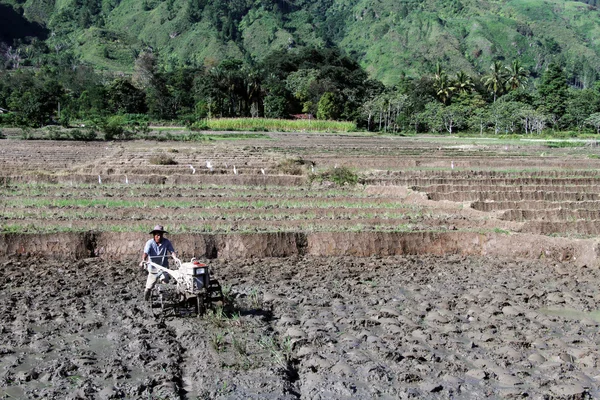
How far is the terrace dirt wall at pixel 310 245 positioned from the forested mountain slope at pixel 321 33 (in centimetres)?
10448

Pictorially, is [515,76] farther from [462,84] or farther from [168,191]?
[168,191]

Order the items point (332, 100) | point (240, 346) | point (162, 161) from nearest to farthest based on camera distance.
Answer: point (240, 346), point (162, 161), point (332, 100)

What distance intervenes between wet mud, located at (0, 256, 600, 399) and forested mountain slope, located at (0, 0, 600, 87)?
108396 millimetres

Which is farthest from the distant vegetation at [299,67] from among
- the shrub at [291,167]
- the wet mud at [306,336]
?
the wet mud at [306,336]

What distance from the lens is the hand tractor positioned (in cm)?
879

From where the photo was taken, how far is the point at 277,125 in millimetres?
65375

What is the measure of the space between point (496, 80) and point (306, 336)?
78590 millimetres

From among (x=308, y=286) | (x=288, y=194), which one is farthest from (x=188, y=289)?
(x=288, y=194)

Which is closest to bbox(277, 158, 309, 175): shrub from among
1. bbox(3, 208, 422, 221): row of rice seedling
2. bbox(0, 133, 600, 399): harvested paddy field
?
bbox(0, 133, 600, 399): harvested paddy field

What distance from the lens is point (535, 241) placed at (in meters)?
14.7

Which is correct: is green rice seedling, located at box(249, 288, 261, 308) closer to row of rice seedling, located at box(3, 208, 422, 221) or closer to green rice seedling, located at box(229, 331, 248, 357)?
green rice seedling, located at box(229, 331, 248, 357)

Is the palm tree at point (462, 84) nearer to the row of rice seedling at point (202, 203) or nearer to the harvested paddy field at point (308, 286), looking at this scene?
the harvested paddy field at point (308, 286)

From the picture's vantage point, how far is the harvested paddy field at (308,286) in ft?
24.1

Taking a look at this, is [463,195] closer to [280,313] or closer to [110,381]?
[280,313]
